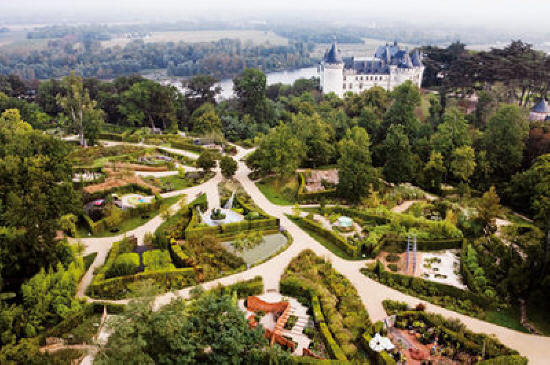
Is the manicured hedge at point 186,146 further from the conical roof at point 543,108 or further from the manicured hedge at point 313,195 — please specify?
the conical roof at point 543,108

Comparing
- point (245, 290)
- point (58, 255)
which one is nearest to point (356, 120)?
point (245, 290)

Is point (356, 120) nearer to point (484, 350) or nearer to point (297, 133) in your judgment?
point (297, 133)

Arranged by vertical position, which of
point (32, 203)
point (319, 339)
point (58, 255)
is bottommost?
point (319, 339)

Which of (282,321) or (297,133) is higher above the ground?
A: (297,133)

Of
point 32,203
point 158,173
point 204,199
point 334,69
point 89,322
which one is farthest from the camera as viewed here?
point 334,69

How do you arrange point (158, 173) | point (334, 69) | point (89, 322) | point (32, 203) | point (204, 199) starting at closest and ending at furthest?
point (89, 322)
point (32, 203)
point (204, 199)
point (158, 173)
point (334, 69)

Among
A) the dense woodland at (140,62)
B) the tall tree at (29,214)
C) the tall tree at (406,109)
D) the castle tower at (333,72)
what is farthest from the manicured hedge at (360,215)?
the dense woodland at (140,62)

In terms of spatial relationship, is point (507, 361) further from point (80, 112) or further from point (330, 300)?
point (80, 112)
